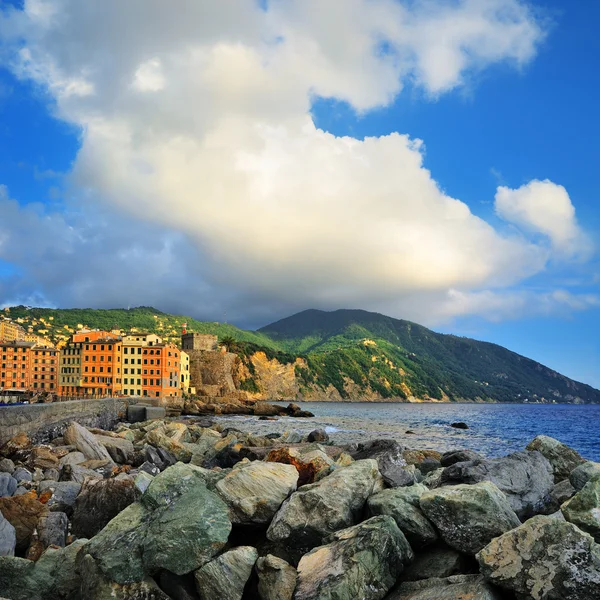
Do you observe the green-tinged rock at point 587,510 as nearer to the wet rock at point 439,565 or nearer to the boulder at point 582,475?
the wet rock at point 439,565

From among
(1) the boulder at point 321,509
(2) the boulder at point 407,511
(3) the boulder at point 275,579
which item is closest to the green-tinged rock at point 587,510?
(2) the boulder at point 407,511

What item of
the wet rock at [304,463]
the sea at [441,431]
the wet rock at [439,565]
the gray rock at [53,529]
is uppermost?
the wet rock at [304,463]

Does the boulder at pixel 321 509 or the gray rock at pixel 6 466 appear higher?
the boulder at pixel 321 509

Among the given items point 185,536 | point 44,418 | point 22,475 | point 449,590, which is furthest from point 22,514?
point 44,418

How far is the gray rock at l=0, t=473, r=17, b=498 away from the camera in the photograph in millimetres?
11470

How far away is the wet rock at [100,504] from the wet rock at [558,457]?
30.5ft

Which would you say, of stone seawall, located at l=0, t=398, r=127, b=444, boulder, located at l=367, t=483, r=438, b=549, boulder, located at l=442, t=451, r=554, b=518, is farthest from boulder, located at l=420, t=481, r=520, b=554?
stone seawall, located at l=0, t=398, r=127, b=444

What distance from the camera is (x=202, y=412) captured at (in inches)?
3044

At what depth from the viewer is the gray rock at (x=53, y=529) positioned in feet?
28.8

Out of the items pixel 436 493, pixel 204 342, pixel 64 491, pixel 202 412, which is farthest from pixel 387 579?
pixel 204 342

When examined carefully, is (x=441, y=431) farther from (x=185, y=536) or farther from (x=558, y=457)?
(x=185, y=536)

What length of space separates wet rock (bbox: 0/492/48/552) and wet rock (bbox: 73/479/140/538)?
0.69 metres

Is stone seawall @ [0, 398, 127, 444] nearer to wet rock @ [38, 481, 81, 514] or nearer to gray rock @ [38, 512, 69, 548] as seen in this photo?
wet rock @ [38, 481, 81, 514]

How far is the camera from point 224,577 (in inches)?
252
